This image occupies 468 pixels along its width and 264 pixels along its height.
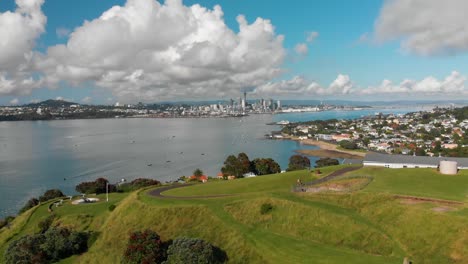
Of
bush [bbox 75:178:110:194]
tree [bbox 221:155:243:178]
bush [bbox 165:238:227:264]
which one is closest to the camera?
bush [bbox 165:238:227:264]

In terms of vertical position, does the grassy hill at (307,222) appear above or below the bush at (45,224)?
above

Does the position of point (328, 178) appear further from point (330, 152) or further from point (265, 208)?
point (330, 152)

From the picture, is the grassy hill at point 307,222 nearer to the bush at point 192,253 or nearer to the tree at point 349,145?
the bush at point 192,253

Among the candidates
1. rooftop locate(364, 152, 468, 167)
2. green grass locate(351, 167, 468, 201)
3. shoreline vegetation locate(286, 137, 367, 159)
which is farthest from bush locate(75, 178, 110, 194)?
shoreline vegetation locate(286, 137, 367, 159)

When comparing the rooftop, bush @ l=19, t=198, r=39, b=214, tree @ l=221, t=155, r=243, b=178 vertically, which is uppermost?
the rooftop

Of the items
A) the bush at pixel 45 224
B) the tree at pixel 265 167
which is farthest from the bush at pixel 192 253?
the tree at pixel 265 167

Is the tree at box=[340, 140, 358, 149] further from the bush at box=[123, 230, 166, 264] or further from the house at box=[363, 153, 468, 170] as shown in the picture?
the bush at box=[123, 230, 166, 264]
